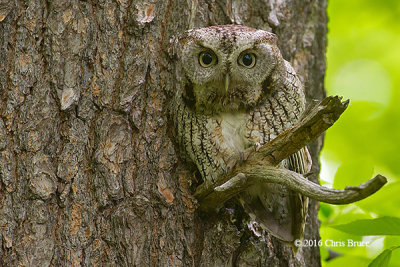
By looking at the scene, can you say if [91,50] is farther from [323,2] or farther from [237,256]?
[323,2]

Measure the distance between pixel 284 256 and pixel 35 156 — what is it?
3.46 ft

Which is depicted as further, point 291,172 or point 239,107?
point 239,107

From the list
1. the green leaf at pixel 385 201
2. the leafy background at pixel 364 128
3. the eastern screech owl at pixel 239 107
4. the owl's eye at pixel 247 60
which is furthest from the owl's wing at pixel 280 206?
the owl's eye at pixel 247 60

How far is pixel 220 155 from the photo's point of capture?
1900 mm

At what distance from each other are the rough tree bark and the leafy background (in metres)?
0.35

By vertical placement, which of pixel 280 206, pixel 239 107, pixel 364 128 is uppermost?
pixel 364 128

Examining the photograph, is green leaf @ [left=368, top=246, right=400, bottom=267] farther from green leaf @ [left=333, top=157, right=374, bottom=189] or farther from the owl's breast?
the owl's breast

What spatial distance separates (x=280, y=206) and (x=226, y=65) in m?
0.63

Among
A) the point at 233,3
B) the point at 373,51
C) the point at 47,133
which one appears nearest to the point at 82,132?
the point at 47,133

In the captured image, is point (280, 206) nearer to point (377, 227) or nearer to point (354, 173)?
point (354, 173)

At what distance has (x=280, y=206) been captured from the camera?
199 cm

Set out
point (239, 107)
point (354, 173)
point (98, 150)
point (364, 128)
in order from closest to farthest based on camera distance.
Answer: point (98, 150), point (354, 173), point (239, 107), point (364, 128)

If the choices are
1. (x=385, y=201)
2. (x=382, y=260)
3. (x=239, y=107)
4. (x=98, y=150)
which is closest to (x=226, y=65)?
(x=239, y=107)

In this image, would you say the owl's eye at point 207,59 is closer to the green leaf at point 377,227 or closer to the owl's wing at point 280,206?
the owl's wing at point 280,206
